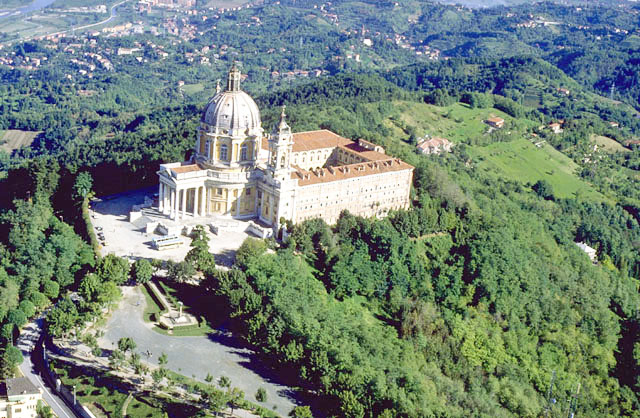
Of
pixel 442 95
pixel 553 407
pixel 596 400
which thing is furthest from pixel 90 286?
pixel 442 95

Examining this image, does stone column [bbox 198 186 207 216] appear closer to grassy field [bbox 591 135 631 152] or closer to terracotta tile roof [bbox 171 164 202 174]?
terracotta tile roof [bbox 171 164 202 174]

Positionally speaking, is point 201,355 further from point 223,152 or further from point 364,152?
point 364,152

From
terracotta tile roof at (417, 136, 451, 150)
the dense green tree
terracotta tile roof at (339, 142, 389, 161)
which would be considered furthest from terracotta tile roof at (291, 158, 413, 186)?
terracotta tile roof at (417, 136, 451, 150)

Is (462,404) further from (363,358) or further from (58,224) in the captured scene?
(58,224)

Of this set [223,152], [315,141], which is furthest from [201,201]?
[315,141]

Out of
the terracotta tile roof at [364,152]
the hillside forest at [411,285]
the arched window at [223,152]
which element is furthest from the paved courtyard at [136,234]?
the terracotta tile roof at [364,152]

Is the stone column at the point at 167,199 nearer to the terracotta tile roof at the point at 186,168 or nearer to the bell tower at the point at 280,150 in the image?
the terracotta tile roof at the point at 186,168
